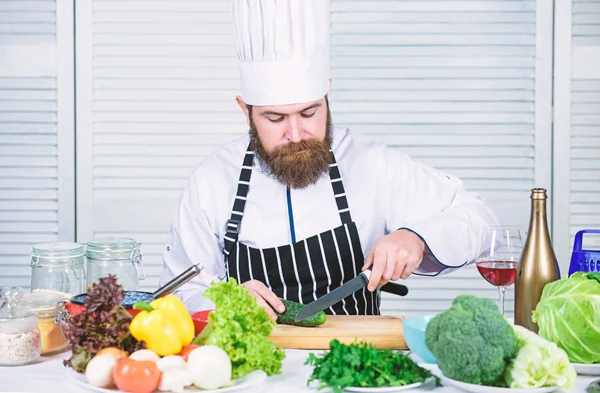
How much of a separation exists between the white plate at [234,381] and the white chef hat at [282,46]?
1.13 m

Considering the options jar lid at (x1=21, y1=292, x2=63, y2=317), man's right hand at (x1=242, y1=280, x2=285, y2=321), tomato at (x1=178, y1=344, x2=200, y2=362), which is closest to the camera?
tomato at (x1=178, y1=344, x2=200, y2=362)

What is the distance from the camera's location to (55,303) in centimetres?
192

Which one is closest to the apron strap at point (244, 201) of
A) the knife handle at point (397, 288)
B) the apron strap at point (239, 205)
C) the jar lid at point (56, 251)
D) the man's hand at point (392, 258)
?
the apron strap at point (239, 205)

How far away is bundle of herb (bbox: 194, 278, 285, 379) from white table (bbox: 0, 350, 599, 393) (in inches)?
1.6

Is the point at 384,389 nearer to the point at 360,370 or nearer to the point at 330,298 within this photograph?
the point at 360,370

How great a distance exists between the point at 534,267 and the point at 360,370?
1.80ft

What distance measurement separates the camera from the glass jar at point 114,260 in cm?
207

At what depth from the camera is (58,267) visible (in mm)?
2049

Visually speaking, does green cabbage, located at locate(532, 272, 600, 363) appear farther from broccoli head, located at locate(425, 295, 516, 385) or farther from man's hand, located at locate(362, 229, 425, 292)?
man's hand, located at locate(362, 229, 425, 292)

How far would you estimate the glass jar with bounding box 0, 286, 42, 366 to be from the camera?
5.84ft

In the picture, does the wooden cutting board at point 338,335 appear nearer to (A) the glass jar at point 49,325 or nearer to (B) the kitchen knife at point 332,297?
(B) the kitchen knife at point 332,297

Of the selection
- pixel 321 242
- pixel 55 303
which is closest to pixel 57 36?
pixel 321 242

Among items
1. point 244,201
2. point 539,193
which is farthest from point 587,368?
point 244,201

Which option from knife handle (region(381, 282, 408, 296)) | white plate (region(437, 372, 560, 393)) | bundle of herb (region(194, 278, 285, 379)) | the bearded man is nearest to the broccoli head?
white plate (region(437, 372, 560, 393))
